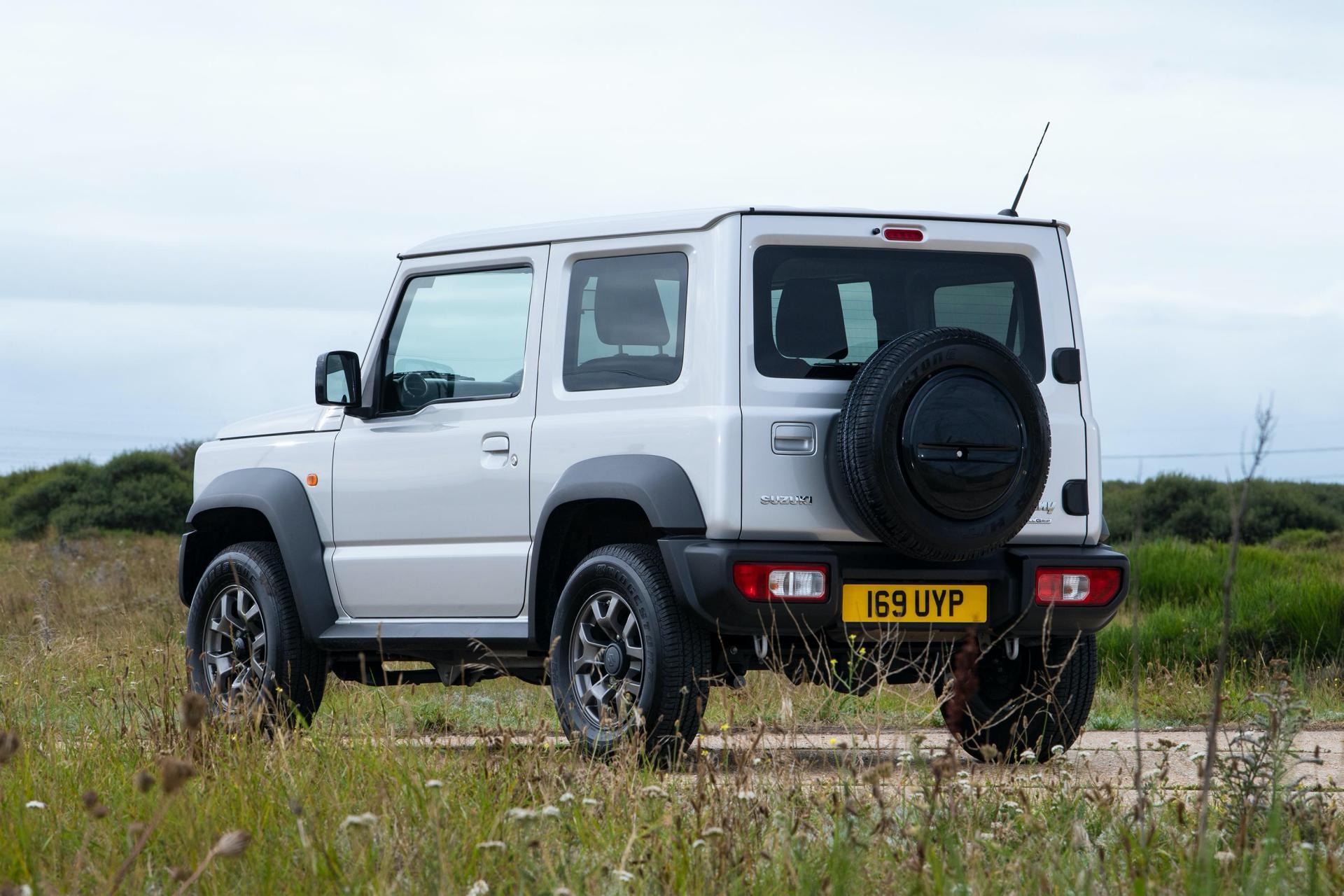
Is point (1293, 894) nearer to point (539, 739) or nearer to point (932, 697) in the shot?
point (539, 739)

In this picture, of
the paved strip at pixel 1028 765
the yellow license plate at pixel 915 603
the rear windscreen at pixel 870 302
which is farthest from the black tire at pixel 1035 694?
the rear windscreen at pixel 870 302

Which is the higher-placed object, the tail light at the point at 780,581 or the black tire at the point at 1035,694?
the tail light at the point at 780,581

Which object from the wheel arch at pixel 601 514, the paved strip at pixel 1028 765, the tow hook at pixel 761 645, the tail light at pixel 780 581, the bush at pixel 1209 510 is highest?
the wheel arch at pixel 601 514

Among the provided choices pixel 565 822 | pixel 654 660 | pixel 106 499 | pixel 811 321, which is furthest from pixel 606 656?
pixel 106 499

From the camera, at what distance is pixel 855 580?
5.98 metres

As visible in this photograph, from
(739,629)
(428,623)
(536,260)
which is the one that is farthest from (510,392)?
(739,629)

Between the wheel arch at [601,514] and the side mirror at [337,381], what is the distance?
4.39 ft

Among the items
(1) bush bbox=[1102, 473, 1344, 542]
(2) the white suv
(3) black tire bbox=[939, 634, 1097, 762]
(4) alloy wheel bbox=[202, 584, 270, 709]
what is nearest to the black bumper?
(2) the white suv

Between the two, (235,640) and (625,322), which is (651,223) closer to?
(625,322)

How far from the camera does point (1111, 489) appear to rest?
42.2 meters

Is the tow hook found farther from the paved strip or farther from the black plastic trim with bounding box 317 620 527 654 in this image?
the black plastic trim with bounding box 317 620 527 654

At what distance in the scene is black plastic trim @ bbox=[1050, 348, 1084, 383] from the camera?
661 cm

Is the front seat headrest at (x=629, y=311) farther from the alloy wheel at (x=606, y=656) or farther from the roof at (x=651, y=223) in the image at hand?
the alloy wheel at (x=606, y=656)

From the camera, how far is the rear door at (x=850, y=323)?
592 centimetres
